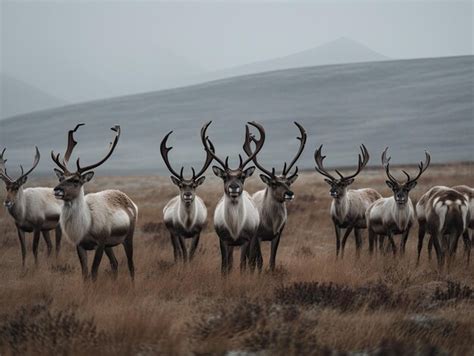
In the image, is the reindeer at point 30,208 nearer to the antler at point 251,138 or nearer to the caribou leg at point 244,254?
the antler at point 251,138

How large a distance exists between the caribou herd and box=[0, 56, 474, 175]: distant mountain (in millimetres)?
35466

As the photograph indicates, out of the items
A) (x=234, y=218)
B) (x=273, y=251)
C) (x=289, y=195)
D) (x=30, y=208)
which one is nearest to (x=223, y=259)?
(x=234, y=218)

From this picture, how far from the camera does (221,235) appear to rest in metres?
9.07

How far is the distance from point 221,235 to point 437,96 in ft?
177

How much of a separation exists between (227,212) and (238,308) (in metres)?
2.56

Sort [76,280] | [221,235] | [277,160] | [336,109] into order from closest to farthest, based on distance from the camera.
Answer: [76,280] < [221,235] < [277,160] < [336,109]

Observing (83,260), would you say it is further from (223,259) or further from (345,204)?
(345,204)

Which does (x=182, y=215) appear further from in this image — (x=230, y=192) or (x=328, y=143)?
(x=328, y=143)

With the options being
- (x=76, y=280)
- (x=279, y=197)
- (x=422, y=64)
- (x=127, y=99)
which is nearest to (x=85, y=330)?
(x=76, y=280)

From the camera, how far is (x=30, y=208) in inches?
446

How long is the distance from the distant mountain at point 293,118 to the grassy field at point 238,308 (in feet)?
126

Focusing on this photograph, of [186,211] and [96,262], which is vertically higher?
[186,211]

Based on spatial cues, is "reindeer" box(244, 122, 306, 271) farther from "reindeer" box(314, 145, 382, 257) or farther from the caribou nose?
the caribou nose

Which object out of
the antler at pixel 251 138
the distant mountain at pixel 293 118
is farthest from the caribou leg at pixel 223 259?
the distant mountain at pixel 293 118
